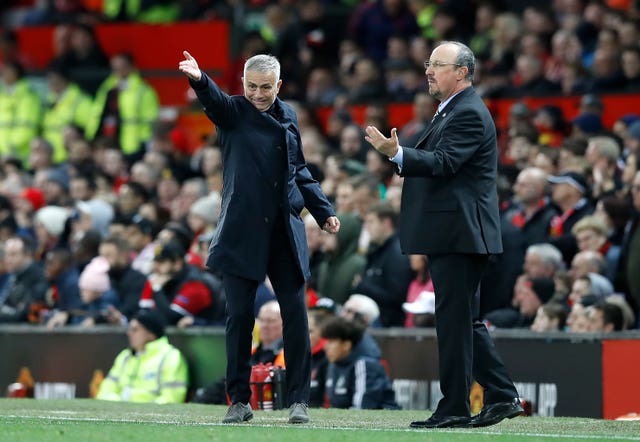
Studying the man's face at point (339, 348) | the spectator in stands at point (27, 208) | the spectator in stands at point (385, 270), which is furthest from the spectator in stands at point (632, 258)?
the spectator in stands at point (27, 208)

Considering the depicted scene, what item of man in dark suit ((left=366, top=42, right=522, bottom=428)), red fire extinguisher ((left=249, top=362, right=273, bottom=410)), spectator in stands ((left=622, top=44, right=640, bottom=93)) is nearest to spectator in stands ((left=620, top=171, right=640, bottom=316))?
red fire extinguisher ((left=249, top=362, right=273, bottom=410))

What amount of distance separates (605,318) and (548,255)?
1.18 meters

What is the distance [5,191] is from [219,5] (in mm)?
5439

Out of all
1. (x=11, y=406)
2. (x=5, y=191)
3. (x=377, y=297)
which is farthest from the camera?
(x=5, y=191)

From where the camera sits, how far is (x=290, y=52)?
2214 cm

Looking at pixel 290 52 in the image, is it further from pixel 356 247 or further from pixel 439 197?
pixel 439 197

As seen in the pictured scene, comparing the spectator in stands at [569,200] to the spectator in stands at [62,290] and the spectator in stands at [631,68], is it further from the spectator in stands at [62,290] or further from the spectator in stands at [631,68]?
the spectator in stands at [62,290]

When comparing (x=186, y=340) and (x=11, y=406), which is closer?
(x=11, y=406)

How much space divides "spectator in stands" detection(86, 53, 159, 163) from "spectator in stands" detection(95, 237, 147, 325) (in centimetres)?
627

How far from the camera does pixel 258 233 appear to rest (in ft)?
32.4

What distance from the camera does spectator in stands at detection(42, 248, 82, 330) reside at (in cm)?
1653

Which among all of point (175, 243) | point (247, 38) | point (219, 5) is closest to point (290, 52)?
point (247, 38)

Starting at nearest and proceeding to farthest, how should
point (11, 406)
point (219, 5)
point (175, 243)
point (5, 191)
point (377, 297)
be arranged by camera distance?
point (11, 406) → point (377, 297) → point (175, 243) → point (5, 191) → point (219, 5)

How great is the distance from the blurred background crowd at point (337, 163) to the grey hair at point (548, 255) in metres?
0.02
